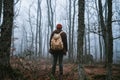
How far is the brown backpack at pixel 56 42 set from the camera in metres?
7.59

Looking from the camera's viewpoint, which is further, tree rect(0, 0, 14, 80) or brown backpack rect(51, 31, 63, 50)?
brown backpack rect(51, 31, 63, 50)

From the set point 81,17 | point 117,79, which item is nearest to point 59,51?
point 81,17

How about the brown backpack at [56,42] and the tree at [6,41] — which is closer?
the tree at [6,41]

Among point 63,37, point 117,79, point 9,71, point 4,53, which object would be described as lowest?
point 117,79

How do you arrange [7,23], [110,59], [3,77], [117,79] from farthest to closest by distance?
[117,79]
[110,59]
[7,23]
[3,77]

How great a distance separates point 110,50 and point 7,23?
338 cm

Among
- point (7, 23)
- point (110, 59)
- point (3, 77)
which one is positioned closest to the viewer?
point (3, 77)

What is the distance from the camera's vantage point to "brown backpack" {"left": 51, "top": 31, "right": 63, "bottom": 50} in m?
7.59

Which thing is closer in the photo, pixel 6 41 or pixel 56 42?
pixel 6 41

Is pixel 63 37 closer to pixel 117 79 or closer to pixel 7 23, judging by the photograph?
pixel 7 23

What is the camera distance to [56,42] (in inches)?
301

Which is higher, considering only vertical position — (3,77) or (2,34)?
(2,34)

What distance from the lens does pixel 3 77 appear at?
252 inches

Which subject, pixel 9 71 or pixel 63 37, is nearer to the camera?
pixel 9 71
